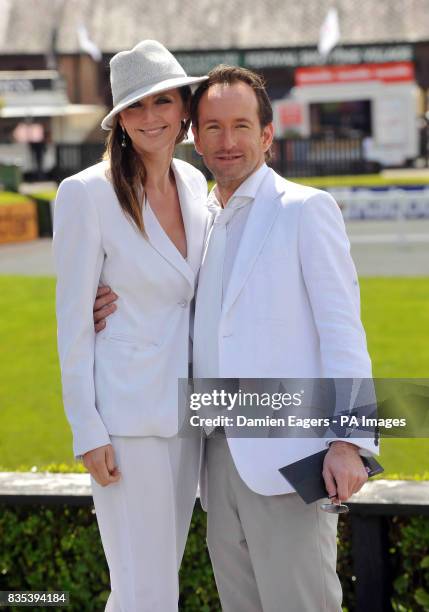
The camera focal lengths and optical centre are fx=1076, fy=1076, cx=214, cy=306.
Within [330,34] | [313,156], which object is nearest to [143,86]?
[313,156]

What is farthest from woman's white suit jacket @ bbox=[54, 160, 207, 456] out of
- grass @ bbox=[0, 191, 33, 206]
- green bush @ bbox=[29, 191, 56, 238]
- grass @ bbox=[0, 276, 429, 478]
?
green bush @ bbox=[29, 191, 56, 238]

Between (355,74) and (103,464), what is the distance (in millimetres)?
31815

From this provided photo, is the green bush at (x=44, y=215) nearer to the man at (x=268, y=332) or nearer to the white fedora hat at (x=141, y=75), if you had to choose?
the white fedora hat at (x=141, y=75)

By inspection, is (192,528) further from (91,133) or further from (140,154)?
(91,133)

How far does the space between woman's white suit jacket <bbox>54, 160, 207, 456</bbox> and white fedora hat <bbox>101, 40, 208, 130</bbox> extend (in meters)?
0.23

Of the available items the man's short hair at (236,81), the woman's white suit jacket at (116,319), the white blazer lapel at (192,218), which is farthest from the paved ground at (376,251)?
the woman's white suit jacket at (116,319)

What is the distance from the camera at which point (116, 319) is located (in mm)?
2959

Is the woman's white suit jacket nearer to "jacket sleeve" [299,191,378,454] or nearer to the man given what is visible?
the man

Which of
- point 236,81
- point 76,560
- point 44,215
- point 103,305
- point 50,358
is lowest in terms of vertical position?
point 76,560

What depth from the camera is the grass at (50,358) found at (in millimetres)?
5621

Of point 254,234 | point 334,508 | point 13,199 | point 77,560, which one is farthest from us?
point 13,199

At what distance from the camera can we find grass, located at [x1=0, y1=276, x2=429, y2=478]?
18.4 feet

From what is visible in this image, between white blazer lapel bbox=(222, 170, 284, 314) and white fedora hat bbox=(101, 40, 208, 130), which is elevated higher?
white fedora hat bbox=(101, 40, 208, 130)

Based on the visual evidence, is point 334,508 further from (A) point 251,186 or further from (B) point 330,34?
(B) point 330,34
